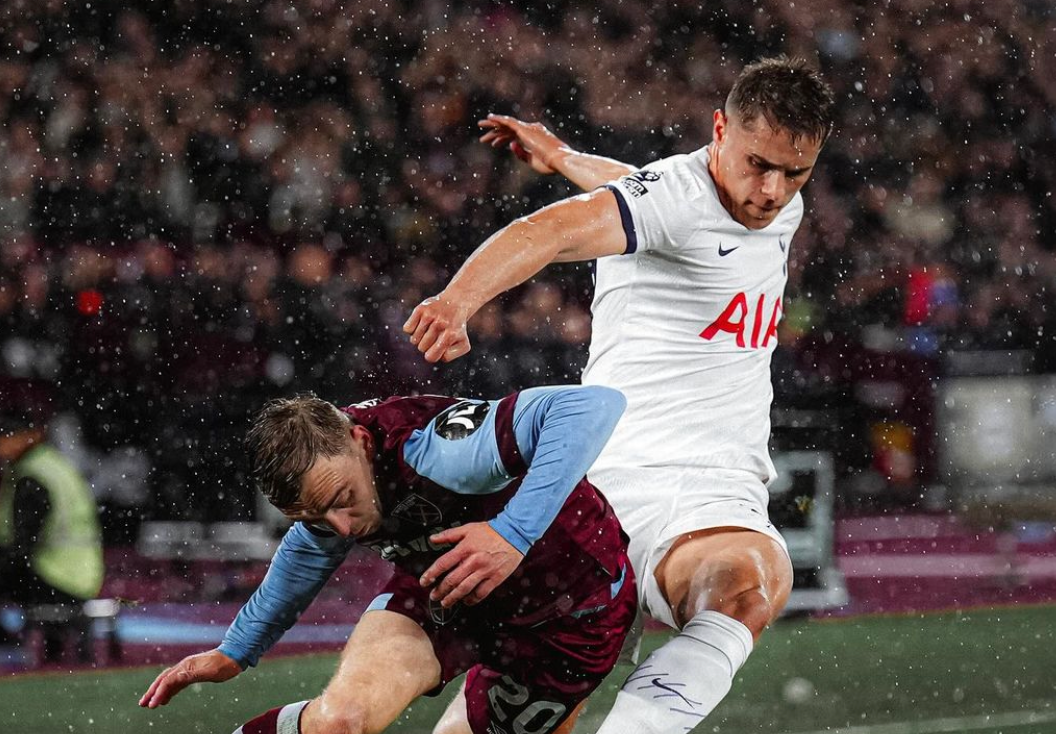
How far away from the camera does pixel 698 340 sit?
3381mm

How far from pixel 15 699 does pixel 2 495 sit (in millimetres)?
1989

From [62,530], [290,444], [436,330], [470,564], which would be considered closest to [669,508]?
[470,564]

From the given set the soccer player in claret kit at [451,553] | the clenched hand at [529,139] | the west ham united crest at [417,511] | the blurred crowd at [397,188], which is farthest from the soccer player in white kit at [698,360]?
the blurred crowd at [397,188]

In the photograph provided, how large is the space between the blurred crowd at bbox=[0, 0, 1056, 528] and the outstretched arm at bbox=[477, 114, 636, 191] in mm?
4478

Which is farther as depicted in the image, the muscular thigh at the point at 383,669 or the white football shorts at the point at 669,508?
the white football shorts at the point at 669,508

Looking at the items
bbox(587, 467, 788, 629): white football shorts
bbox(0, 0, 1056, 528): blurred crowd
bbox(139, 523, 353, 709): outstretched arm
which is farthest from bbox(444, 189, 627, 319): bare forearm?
bbox(0, 0, 1056, 528): blurred crowd

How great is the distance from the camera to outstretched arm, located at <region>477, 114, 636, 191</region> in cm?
397

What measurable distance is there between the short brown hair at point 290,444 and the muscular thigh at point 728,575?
35.5 inches

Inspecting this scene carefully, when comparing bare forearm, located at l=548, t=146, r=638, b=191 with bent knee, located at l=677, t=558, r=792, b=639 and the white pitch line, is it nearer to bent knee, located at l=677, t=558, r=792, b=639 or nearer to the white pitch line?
bent knee, located at l=677, t=558, r=792, b=639

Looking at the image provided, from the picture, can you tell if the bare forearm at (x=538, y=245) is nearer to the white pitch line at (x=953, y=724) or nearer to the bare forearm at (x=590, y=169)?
the bare forearm at (x=590, y=169)

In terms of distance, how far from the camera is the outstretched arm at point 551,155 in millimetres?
3971

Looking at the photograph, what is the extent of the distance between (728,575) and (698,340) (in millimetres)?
641

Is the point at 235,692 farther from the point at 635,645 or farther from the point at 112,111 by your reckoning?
the point at 112,111

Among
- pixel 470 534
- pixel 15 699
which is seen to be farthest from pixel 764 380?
pixel 15 699
